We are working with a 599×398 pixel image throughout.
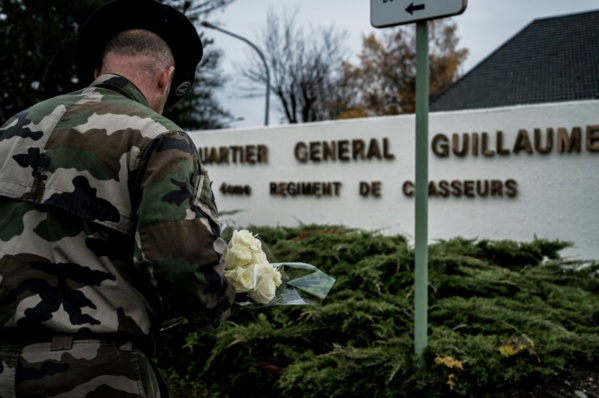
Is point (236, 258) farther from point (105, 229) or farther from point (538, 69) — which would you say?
point (538, 69)

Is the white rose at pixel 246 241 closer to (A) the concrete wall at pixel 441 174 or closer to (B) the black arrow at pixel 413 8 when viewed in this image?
(B) the black arrow at pixel 413 8

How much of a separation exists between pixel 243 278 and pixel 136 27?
2.81 ft

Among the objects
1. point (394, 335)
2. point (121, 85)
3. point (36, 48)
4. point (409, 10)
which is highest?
point (36, 48)

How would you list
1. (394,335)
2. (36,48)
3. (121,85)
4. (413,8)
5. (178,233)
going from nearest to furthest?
(178,233), (121,85), (413,8), (394,335), (36,48)

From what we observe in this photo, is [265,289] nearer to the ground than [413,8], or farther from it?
nearer to the ground

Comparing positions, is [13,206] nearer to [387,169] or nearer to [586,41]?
[387,169]

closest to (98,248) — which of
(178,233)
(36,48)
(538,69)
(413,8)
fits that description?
(178,233)

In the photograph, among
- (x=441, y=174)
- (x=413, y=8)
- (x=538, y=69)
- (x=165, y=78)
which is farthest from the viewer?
(x=538, y=69)

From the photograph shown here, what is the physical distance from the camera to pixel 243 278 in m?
1.78

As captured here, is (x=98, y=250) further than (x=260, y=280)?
No

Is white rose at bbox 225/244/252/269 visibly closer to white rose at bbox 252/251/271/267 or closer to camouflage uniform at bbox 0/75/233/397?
white rose at bbox 252/251/271/267

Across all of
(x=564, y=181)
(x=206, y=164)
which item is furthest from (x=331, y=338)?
(x=206, y=164)

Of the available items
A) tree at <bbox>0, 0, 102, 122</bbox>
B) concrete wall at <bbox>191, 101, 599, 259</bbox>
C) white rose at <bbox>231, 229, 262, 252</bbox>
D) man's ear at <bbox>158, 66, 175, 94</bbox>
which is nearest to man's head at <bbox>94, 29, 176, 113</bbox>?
man's ear at <bbox>158, 66, 175, 94</bbox>

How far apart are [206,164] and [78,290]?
9.61 meters
